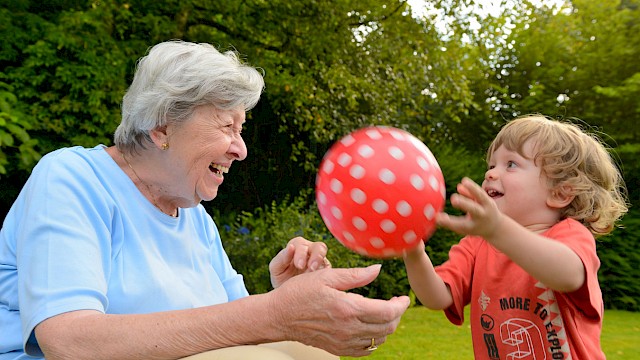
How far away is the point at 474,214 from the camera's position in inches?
81.6

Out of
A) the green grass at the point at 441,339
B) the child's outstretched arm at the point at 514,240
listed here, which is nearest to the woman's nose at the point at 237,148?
the child's outstretched arm at the point at 514,240

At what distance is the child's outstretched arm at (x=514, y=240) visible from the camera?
2.07 metres

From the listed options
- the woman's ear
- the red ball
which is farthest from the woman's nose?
the red ball

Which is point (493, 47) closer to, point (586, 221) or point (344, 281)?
point (586, 221)

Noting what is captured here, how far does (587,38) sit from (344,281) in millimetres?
9755

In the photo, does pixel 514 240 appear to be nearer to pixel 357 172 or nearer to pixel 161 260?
pixel 357 172

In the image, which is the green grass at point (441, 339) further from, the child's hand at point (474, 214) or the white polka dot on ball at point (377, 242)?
the child's hand at point (474, 214)

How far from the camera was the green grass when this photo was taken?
19.8ft

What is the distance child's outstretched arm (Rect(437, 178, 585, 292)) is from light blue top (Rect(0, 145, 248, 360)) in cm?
102

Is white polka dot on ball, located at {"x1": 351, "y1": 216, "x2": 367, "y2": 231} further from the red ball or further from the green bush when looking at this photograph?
the green bush

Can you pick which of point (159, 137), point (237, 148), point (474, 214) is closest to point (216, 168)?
point (237, 148)

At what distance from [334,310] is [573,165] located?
1233 mm

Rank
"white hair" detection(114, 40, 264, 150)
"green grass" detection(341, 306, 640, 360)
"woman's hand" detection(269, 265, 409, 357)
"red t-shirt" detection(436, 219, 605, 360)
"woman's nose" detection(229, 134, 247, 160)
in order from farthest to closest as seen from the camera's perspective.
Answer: "green grass" detection(341, 306, 640, 360), "woman's nose" detection(229, 134, 247, 160), "white hair" detection(114, 40, 264, 150), "red t-shirt" detection(436, 219, 605, 360), "woman's hand" detection(269, 265, 409, 357)

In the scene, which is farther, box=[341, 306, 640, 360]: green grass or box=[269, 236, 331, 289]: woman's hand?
box=[341, 306, 640, 360]: green grass
